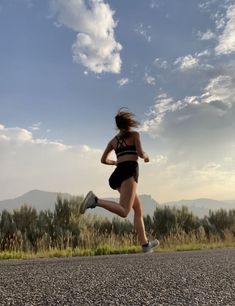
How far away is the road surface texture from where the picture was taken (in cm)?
373

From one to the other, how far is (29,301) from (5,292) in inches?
19.3

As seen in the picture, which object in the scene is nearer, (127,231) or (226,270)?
(226,270)

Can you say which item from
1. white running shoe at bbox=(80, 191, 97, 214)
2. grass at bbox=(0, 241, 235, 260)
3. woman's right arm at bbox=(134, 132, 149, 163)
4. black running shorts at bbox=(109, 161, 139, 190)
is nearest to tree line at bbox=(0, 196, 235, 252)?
grass at bbox=(0, 241, 235, 260)

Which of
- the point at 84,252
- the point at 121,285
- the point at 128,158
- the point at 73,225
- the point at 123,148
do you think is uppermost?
the point at 73,225

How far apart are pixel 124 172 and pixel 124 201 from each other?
1.37ft

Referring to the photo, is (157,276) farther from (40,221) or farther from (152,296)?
(40,221)

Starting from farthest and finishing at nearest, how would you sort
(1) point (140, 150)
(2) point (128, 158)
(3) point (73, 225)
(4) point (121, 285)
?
(3) point (73, 225) < (2) point (128, 158) < (1) point (140, 150) < (4) point (121, 285)

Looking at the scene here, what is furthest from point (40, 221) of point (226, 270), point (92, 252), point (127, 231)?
point (226, 270)

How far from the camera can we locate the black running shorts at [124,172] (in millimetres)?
7219

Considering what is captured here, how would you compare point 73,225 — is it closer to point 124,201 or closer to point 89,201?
point 89,201

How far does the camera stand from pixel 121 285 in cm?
430

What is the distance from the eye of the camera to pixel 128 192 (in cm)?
723

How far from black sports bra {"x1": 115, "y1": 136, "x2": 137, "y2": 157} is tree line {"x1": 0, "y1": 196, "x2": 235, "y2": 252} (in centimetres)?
539

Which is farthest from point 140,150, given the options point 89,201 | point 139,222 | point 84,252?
point 84,252
